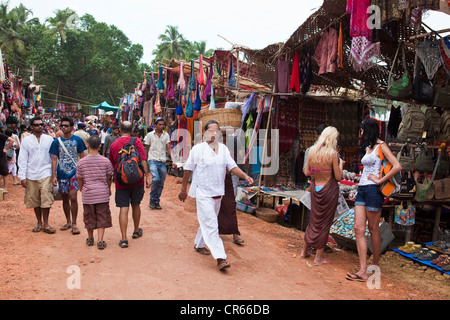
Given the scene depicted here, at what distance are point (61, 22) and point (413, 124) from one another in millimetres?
45482

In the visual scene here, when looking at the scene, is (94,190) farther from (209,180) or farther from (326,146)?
(326,146)

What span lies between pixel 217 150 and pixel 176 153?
929cm

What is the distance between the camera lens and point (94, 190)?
190 inches

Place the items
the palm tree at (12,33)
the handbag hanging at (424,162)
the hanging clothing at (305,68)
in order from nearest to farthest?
the handbag hanging at (424,162) → the hanging clothing at (305,68) → the palm tree at (12,33)

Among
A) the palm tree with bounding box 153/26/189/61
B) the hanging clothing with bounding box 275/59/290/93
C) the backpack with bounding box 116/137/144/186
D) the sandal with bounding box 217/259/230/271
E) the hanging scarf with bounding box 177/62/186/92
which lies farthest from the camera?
the palm tree with bounding box 153/26/189/61

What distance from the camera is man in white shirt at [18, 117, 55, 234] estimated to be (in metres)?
5.40

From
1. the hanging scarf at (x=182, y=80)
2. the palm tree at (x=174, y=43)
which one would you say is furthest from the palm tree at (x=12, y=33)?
the hanging scarf at (x=182, y=80)

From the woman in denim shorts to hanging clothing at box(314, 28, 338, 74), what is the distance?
2401 millimetres

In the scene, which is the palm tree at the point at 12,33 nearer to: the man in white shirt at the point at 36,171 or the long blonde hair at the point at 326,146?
the man in white shirt at the point at 36,171

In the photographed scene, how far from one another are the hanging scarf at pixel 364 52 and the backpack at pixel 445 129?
1.35m

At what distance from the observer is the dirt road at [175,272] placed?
350 cm

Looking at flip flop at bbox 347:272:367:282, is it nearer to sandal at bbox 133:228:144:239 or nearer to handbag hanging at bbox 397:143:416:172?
handbag hanging at bbox 397:143:416:172

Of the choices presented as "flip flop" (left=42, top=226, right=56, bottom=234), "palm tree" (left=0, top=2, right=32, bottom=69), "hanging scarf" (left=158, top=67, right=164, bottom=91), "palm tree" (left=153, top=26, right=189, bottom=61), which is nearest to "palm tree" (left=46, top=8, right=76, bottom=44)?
"palm tree" (left=0, top=2, right=32, bottom=69)
